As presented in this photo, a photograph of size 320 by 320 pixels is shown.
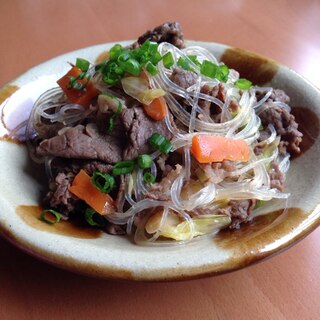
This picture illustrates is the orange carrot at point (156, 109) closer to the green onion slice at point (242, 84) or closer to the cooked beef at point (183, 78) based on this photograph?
the cooked beef at point (183, 78)

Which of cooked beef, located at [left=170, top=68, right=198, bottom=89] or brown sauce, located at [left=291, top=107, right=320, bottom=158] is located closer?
cooked beef, located at [left=170, top=68, right=198, bottom=89]

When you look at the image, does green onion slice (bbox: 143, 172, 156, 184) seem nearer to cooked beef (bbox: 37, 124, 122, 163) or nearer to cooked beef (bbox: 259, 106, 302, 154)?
cooked beef (bbox: 37, 124, 122, 163)

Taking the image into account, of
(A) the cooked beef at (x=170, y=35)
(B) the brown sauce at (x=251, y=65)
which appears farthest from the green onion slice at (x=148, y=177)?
(B) the brown sauce at (x=251, y=65)

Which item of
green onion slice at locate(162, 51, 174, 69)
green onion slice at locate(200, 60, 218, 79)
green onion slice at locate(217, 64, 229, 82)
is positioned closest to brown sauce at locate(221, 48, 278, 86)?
green onion slice at locate(217, 64, 229, 82)

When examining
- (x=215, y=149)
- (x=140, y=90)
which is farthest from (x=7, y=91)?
(x=215, y=149)

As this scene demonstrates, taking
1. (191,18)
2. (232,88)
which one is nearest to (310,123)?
(232,88)

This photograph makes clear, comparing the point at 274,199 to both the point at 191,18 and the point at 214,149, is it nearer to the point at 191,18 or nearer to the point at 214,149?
the point at 214,149
